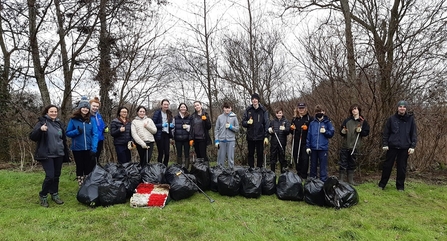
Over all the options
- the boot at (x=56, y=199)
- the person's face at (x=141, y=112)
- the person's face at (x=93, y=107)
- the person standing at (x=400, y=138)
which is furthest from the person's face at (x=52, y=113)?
the person standing at (x=400, y=138)

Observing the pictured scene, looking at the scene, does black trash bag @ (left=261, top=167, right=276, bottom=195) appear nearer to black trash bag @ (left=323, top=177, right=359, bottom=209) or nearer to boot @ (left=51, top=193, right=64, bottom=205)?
black trash bag @ (left=323, top=177, right=359, bottom=209)

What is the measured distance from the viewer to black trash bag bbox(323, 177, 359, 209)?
14.1 ft

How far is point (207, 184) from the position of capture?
5.10m

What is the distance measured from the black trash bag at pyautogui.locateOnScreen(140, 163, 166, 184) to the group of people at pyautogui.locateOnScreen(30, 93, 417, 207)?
0.68 metres

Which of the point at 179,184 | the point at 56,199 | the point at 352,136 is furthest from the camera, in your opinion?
the point at 352,136

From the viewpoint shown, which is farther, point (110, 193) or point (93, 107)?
point (93, 107)

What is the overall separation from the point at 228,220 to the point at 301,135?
2.90m

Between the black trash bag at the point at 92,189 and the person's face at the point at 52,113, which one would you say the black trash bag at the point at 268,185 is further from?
the person's face at the point at 52,113

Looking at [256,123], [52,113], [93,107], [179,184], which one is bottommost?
[179,184]

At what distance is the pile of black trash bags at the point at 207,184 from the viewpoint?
428 centimetres

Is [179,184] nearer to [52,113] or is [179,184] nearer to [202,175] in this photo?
[202,175]

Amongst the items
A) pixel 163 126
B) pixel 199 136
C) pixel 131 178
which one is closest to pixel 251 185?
pixel 199 136

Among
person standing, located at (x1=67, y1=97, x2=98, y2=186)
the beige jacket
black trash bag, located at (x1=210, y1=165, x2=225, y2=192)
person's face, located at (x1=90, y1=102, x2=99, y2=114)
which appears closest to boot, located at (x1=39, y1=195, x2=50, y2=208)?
person standing, located at (x1=67, y1=97, x2=98, y2=186)

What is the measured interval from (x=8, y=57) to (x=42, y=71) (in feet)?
5.55
